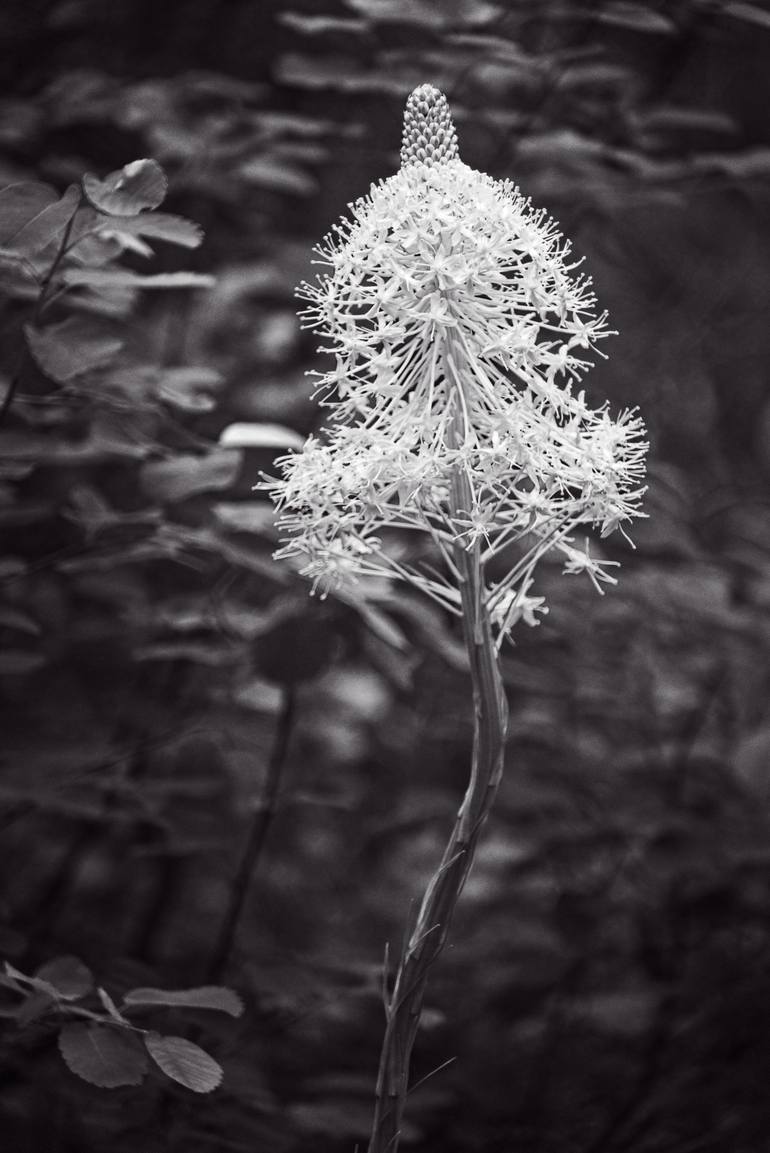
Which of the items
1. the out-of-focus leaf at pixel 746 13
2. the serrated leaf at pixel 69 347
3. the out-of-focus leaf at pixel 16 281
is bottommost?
the out-of-focus leaf at pixel 16 281

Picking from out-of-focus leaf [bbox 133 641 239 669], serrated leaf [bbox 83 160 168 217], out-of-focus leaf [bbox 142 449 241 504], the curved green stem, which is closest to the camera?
the curved green stem

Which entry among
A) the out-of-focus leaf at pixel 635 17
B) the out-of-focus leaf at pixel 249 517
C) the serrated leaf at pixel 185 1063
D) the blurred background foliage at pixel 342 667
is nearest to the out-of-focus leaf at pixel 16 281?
the blurred background foliage at pixel 342 667

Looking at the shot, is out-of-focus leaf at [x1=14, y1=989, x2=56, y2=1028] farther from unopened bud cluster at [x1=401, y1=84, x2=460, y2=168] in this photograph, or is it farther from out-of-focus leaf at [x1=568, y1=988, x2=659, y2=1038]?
out-of-focus leaf at [x1=568, y1=988, x2=659, y2=1038]

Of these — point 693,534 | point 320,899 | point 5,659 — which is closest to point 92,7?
point 5,659

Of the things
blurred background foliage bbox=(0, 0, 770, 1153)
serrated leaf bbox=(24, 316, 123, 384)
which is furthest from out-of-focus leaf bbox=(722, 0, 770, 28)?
serrated leaf bbox=(24, 316, 123, 384)

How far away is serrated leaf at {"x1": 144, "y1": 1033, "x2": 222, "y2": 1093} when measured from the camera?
591 mm

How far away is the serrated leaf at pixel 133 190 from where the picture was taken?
2.16ft

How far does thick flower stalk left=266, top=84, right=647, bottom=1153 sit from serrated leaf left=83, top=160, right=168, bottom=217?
0.14m

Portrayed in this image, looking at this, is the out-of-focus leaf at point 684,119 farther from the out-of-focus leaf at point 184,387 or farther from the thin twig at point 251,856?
the thin twig at point 251,856

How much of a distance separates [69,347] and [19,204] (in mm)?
107

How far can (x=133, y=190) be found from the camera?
67 cm

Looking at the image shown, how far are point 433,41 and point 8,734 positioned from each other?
981mm

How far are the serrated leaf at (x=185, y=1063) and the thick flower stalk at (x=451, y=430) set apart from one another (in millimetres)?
103

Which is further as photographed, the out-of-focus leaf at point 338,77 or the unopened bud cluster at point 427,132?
the out-of-focus leaf at point 338,77
